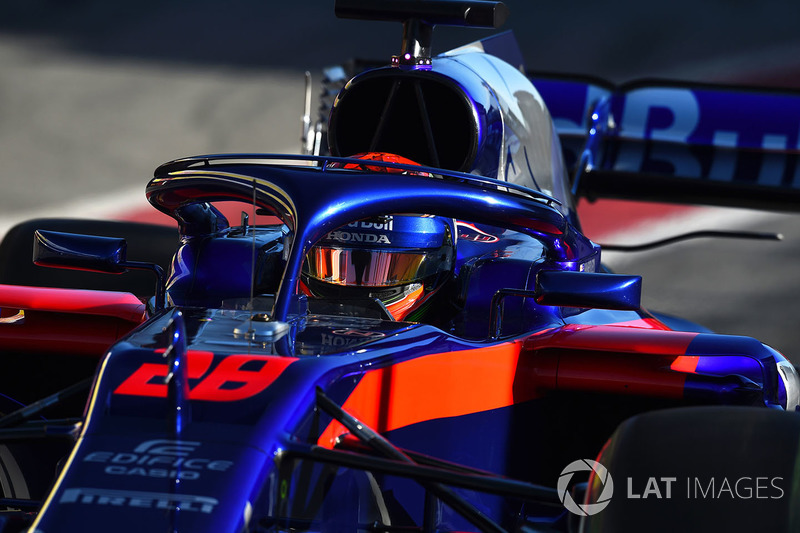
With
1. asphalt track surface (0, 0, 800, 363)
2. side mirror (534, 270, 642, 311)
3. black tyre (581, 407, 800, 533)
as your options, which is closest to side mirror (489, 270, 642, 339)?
side mirror (534, 270, 642, 311)

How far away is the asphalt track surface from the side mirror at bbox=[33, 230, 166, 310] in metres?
6.06

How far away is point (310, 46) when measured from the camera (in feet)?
29.2

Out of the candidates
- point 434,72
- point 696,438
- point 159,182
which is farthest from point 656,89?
point 696,438

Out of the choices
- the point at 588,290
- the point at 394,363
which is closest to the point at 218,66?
the point at 588,290

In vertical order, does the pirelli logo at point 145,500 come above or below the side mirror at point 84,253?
below

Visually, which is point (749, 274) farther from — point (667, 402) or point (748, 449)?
point (748, 449)

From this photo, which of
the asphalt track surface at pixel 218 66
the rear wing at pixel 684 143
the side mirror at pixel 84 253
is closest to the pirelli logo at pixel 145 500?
the side mirror at pixel 84 253

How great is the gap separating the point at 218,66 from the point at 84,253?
281 inches

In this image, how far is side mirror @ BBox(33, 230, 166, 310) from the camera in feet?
6.91

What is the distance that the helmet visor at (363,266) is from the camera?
221 cm

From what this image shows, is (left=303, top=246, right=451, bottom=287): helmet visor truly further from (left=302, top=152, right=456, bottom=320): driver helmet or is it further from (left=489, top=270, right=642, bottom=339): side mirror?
(left=489, top=270, right=642, bottom=339): side mirror

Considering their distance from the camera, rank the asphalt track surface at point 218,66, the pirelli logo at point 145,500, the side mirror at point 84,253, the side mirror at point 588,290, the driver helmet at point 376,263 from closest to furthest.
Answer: the pirelli logo at point 145,500
the side mirror at point 588,290
the side mirror at point 84,253
the driver helmet at point 376,263
the asphalt track surface at point 218,66

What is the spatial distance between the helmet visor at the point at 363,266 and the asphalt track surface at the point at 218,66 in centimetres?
578

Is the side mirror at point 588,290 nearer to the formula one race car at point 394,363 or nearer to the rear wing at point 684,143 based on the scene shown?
the formula one race car at point 394,363
